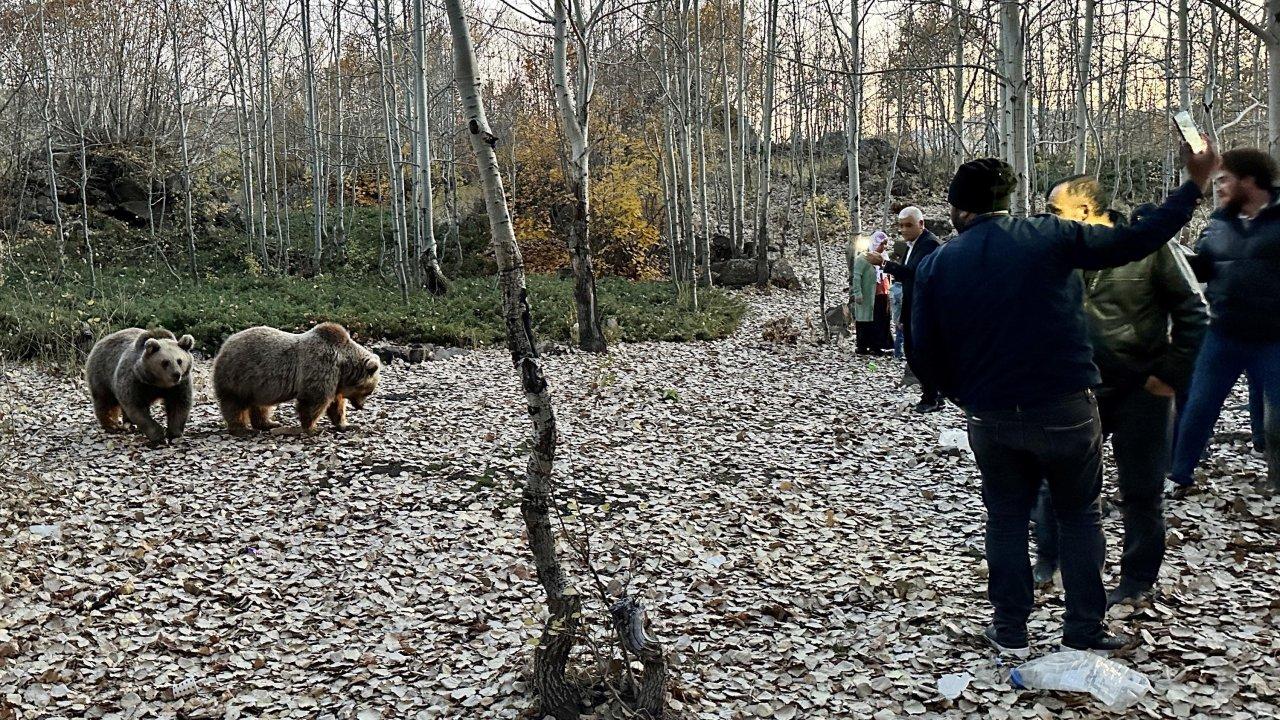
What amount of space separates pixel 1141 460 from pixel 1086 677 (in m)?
1.08

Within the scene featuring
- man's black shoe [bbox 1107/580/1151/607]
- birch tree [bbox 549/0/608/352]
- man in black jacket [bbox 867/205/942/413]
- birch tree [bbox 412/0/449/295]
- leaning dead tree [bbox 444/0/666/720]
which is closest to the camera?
leaning dead tree [bbox 444/0/666/720]

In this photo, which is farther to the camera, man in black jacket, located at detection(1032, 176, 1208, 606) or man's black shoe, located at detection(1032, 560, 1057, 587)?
man's black shoe, located at detection(1032, 560, 1057, 587)

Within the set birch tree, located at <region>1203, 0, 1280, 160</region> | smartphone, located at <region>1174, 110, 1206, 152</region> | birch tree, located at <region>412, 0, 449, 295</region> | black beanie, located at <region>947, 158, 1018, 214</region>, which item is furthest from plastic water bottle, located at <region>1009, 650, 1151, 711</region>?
birch tree, located at <region>412, 0, 449, 295</region>

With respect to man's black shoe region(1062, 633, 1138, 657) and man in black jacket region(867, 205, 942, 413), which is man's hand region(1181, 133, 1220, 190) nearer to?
man in black jacket region(867, 205, 942, 413)

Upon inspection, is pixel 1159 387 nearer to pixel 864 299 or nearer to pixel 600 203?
pixel 864 299

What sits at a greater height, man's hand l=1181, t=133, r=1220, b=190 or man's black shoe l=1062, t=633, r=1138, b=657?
man's hand l=1181, t=133, r=1220, b=190

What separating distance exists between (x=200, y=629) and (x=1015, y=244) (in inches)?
190

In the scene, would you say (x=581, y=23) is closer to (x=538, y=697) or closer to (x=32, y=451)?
(x=32, y=451)

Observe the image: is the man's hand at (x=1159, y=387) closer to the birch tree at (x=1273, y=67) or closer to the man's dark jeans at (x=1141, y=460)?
the man's dark jeans at (x=1141, y=460)

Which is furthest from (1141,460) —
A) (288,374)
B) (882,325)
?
(882,325)

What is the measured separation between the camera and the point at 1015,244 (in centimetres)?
341

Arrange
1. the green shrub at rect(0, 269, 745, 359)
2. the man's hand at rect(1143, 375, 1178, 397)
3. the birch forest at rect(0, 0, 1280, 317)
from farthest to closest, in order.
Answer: the birch forest at rect(0, 0, 1280, 317)
the green shrub at rect(0, 269, 745, 359)
the man's hand at rect(1143, 375, 1178, 397)

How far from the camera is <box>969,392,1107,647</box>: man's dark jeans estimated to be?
3443mm

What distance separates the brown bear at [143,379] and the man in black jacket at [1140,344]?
7.80 metres
